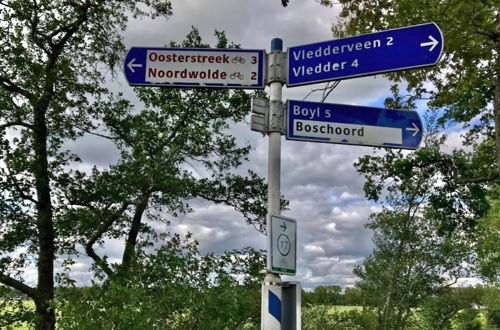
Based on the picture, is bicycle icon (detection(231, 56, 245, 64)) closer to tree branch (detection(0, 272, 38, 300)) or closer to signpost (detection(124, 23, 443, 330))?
signpost (detection(124, 23, 443, 330))

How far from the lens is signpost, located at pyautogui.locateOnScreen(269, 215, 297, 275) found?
2.80 meters

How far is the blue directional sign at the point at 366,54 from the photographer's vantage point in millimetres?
3240

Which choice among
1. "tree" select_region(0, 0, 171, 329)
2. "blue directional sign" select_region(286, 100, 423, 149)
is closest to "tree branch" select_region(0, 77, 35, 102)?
"tree" select_region(0, 0, 171, 329)

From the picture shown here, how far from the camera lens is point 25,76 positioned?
12.0m

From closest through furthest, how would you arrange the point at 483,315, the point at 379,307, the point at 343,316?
the point at 343,316 → the point at 379,307 → the point at 483,315

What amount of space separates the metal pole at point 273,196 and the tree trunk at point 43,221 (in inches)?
388

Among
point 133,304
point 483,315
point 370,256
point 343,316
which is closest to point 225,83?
point 133,304

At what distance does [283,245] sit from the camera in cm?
287

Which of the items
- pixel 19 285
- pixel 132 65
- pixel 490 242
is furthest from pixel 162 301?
pixel 490 242

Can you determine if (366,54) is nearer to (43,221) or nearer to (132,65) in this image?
(132,65)

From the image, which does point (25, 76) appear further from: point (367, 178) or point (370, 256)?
point (370, 256)

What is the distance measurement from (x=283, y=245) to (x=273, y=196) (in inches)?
14.6

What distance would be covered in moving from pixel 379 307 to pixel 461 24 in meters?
17.5

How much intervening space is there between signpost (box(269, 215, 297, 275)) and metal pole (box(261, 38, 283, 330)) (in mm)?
27
